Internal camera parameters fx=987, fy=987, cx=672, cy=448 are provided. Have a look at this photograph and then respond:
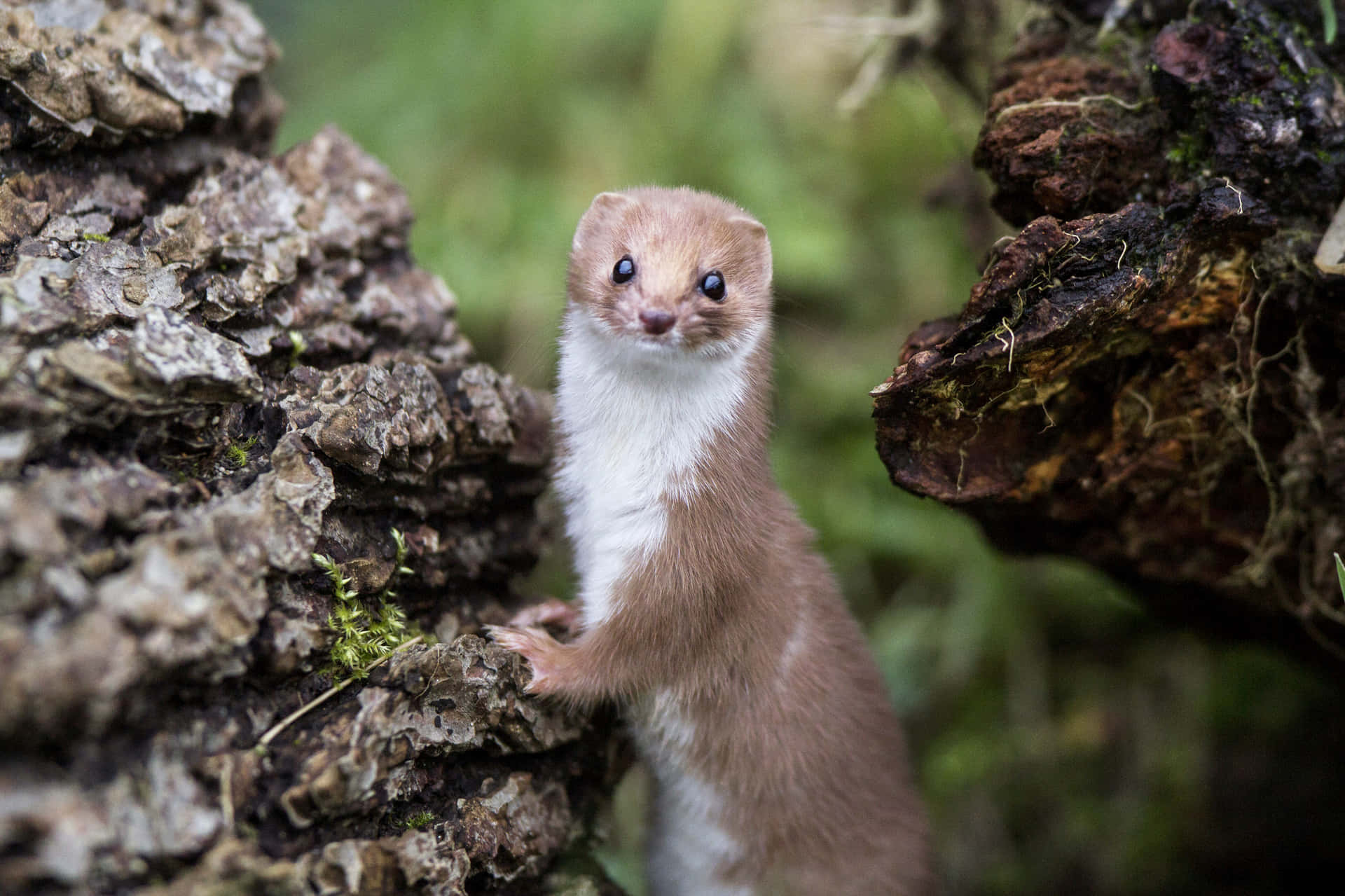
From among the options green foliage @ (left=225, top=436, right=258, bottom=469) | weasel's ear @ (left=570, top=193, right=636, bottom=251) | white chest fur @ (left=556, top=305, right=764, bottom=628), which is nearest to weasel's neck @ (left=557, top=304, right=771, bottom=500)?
white chest fur @ (left=556, top=305, right=764, bottom=628)

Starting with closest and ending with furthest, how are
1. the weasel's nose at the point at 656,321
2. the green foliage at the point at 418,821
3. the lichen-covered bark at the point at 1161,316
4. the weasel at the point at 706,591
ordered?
the green foliage at the point at 418,821 → the lichen-covered bark at the point at 1161,316 → the weasel's nose at the point at 656,321 → the weasel at the point at 706,591

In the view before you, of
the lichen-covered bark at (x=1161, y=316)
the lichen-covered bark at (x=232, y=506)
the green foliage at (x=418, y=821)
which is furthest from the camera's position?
the lichen-covered bark at (x=1161, y=316)

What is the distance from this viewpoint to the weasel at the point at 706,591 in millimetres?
3064

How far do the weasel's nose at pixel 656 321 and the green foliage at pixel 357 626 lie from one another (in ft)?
3.32

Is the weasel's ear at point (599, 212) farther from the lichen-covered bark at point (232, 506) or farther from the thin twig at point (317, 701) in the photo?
the thin twig at point (317, 701)

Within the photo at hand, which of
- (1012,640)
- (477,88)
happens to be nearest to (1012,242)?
(1012,640)

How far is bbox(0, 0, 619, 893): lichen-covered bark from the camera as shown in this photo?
73.9 inches

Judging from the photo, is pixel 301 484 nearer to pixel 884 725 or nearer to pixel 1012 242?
pixel 1012 242

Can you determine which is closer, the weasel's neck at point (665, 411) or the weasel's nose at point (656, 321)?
Result: the weasel's nose at point (656, 321)

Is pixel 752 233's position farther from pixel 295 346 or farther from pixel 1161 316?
pixel 295 346

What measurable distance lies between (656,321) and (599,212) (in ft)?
2.18

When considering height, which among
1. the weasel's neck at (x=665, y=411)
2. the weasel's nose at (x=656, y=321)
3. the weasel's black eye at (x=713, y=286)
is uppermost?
the weasel's black eye at (x=713, y=286)

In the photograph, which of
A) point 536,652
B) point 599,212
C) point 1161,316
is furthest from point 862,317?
point 536,652

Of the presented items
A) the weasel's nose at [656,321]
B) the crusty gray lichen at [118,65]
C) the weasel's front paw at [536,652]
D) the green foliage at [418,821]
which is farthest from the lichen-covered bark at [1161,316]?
the crusty gray lichen at [118,65]
